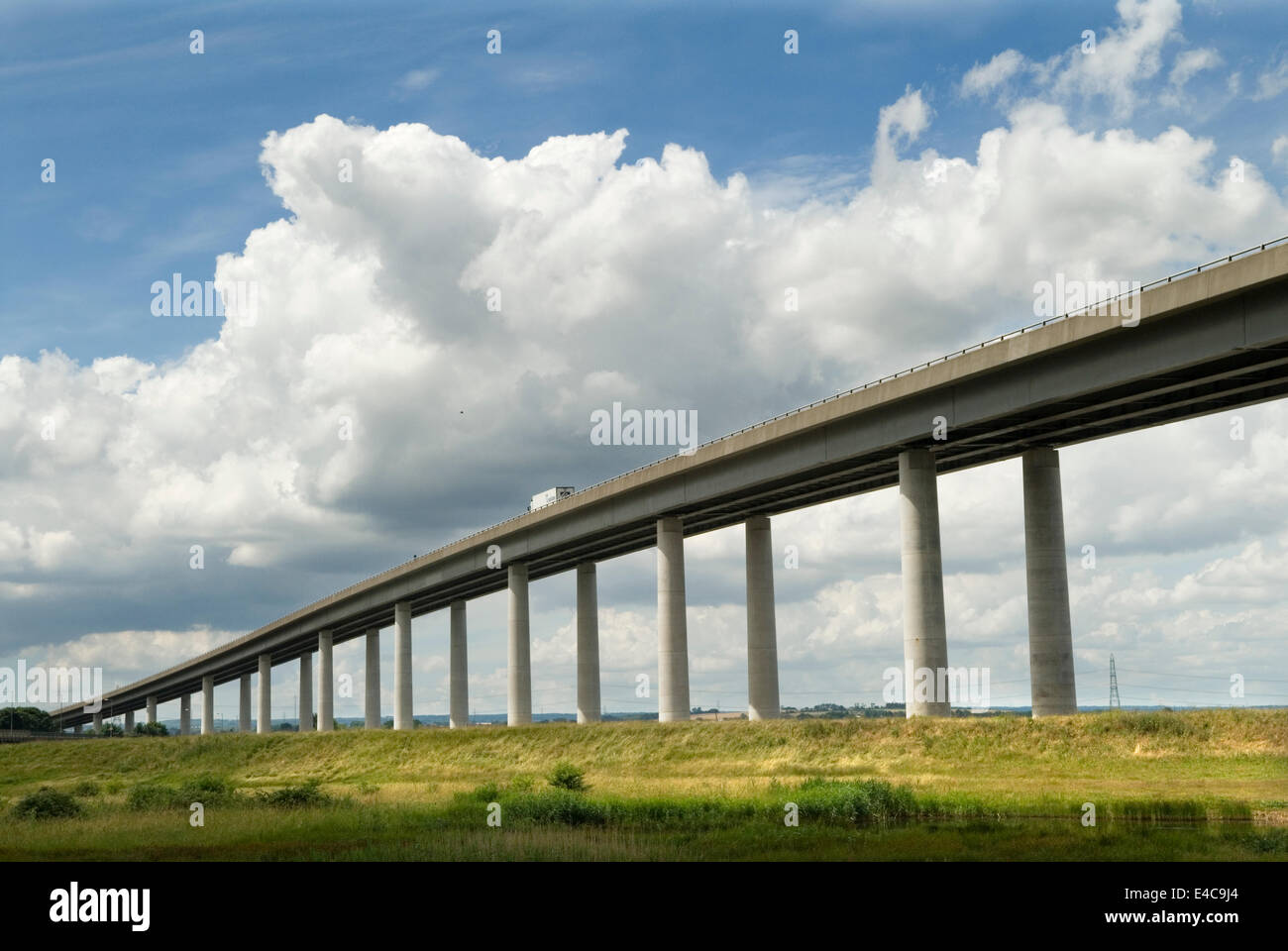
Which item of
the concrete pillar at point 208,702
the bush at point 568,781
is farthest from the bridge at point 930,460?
the concrete pillar at point 208,702

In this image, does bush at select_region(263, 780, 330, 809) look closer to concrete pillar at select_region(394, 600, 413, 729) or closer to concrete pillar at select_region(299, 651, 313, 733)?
concrete pillar at select_region(394, 600, 413, 729)

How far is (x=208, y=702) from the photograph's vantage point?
A: 177125mm

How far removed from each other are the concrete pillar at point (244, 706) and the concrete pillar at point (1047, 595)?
15239 cm

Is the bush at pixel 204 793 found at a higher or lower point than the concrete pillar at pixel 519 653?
lower

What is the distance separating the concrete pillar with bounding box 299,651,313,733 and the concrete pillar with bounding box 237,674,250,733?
2761cm

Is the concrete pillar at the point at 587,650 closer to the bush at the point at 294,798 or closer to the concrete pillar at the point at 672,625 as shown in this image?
the concrete pillar at the point at 672,625

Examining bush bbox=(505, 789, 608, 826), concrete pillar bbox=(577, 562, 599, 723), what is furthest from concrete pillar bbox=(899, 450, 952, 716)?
concrete pillar bbox=(577, 562, 599, 723)

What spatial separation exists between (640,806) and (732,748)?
71.6 ft

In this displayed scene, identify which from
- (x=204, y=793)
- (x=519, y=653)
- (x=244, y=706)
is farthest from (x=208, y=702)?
(x=204, y=793)

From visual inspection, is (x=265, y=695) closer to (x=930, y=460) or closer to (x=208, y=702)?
(x=208, y=702)

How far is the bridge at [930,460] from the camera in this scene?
38219 millimetres

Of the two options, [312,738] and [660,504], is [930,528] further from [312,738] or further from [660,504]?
[312,738]

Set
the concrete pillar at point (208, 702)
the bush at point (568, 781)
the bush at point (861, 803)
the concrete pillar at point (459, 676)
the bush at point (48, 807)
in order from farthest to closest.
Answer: the concrete pillar at point (208, 702) → the concrete pillar at point (459, 676) → the bush at point (568, 781) → the bush at point (48, 807) → the bush at point (861, 803)
